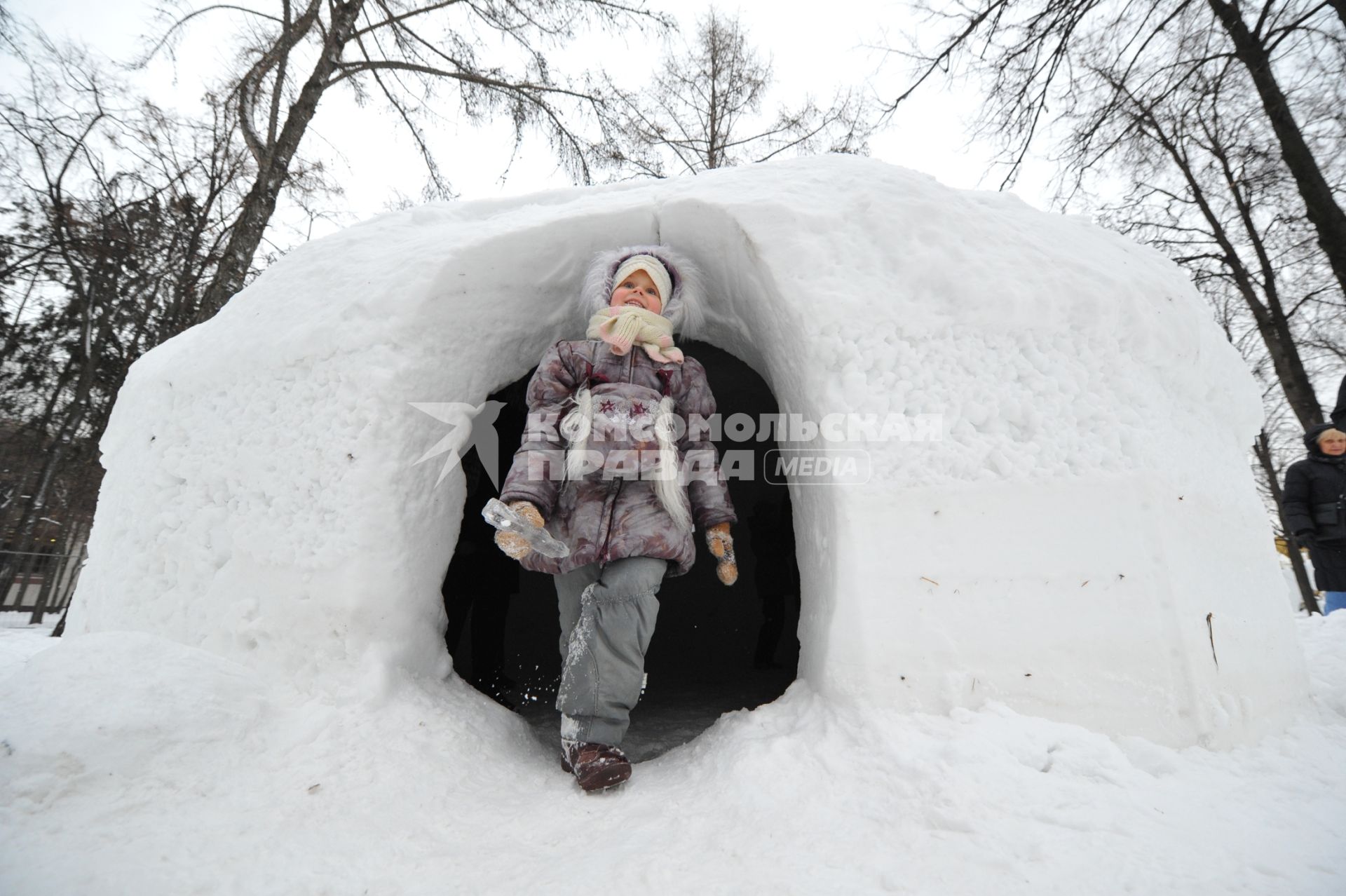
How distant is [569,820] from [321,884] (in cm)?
55

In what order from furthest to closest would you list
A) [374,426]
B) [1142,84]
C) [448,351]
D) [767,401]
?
[1142,84]
[767,401]
[448,351]
[374,426]

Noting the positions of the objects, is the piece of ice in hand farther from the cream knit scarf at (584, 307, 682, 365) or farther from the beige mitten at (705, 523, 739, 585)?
the cream knit scarf at (584, 307, 682, 365)

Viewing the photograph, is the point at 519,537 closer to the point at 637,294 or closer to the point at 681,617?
the point at 637,294

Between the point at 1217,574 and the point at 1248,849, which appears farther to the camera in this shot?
the point at 1217,574

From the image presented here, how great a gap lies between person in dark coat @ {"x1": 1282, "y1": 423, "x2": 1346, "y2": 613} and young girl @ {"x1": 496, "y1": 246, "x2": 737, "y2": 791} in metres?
3.95

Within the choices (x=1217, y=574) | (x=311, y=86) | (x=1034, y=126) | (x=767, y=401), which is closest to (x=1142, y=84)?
(x=1034, y=126)

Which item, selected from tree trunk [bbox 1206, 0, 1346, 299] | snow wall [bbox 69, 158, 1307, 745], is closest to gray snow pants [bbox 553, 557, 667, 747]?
snow wall [bbox 69, 158, 1307, 745]

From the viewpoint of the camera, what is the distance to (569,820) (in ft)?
5.06

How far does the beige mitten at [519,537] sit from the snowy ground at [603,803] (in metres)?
0.55

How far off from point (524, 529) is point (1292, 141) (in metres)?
6.55

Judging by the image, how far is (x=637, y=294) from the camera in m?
2.20

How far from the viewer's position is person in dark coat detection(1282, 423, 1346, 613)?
3.57 meters

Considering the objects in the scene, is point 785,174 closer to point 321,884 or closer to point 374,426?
point 374,426

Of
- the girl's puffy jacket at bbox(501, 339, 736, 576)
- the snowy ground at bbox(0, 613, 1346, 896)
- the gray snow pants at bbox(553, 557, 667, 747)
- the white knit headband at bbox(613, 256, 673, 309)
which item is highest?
the white knit headband at bbox(613, 256, 673, 309)
